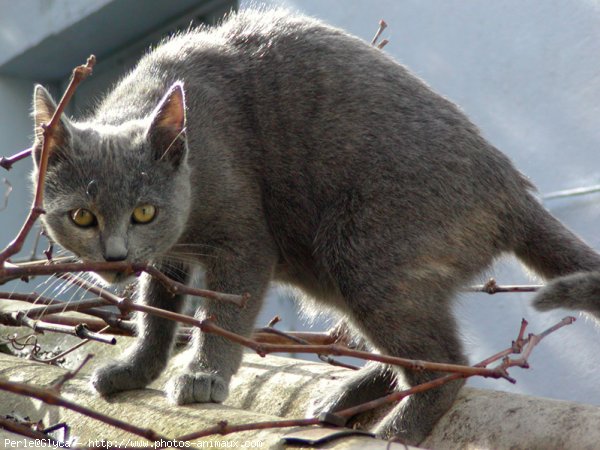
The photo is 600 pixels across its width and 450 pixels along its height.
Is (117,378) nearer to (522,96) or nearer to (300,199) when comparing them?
(300,199)

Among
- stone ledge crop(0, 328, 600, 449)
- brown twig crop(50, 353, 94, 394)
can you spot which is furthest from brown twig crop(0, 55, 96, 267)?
stone ledge crop(0, 328, 600, 449)

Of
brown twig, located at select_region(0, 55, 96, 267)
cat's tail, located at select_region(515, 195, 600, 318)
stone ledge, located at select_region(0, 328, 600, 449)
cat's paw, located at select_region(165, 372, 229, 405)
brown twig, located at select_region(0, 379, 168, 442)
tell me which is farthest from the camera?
cat's tail, located at select_region(515, 195, 600, 318)

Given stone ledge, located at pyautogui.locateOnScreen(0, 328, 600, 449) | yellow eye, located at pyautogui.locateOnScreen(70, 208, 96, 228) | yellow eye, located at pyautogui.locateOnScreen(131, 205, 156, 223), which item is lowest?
stone ledge, located at pyautogui.locateOnScreen(0, 328, 600, 449)

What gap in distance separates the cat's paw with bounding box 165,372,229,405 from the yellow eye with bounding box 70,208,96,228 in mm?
403

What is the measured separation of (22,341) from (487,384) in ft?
6.22

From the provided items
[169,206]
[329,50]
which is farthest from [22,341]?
[329,50]

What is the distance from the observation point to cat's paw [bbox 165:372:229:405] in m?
1.91

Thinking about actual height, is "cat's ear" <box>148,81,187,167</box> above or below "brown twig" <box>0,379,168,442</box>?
above

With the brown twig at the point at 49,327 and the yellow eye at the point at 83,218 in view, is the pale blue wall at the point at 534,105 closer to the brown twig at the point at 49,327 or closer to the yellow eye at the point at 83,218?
the yellow eye at the point at 83,218

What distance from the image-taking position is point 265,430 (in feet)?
4.63

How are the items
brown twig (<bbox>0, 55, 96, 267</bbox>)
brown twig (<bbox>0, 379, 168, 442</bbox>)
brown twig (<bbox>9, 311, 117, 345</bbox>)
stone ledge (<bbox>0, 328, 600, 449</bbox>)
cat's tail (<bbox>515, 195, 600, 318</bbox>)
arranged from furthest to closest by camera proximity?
cat's tail (<bbox>515, 195, 600, 318</bbox>), brown twig (<bbox>9, 311, 117, 345</bbox>), stone ledge (<bbox>0, 328, 600, 449</bbox>), brown twig (<bbox>0, 55, 96, 267</bbox>), brown twig (<bbox>0, 379, 168, 442</bbox>)

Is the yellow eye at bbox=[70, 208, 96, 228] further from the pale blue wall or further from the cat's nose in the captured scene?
the pale blue wall

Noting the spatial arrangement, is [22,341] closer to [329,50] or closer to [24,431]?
[329,50]

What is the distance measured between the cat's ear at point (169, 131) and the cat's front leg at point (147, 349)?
0.38 m
